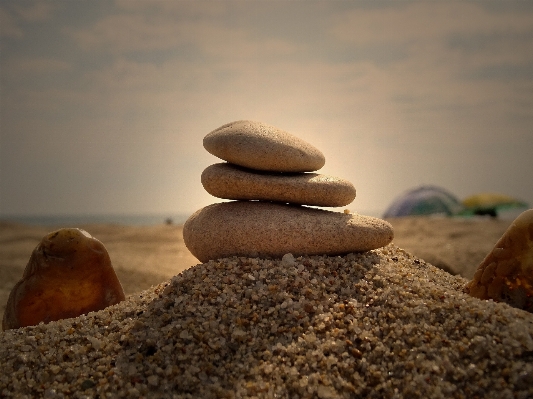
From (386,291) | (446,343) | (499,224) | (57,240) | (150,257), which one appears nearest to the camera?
(446,343)

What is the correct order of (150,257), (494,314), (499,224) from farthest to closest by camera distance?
(499,224) < (150,257) < (494,314)

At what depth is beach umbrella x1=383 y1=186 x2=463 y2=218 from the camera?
13430mm

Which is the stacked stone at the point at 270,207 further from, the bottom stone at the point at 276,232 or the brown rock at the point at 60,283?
the brown rock at the point at 60,283

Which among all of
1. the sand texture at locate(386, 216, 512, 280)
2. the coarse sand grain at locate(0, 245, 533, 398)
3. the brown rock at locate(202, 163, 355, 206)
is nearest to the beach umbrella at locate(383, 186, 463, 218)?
the sand texture at locate(386, 216, 512, 280)

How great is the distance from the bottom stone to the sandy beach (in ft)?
0.49

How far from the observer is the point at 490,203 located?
42.3 feet

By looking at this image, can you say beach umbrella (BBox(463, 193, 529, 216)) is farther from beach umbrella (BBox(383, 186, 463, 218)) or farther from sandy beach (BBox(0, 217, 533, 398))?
sandy beach (BBox(0, 217, 533, 398))

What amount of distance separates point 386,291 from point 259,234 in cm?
114

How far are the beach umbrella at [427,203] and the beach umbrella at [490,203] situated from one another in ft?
0.97

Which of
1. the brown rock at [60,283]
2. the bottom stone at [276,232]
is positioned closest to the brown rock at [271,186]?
the bottom stone at [276,232]

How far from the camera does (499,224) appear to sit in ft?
36.0

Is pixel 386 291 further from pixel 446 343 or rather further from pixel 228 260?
pixel 228 260

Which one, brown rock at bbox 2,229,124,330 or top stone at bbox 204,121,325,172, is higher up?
top stone at bbox 204,121,325,172

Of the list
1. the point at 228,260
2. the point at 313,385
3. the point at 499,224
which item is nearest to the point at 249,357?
the point at 313,385
